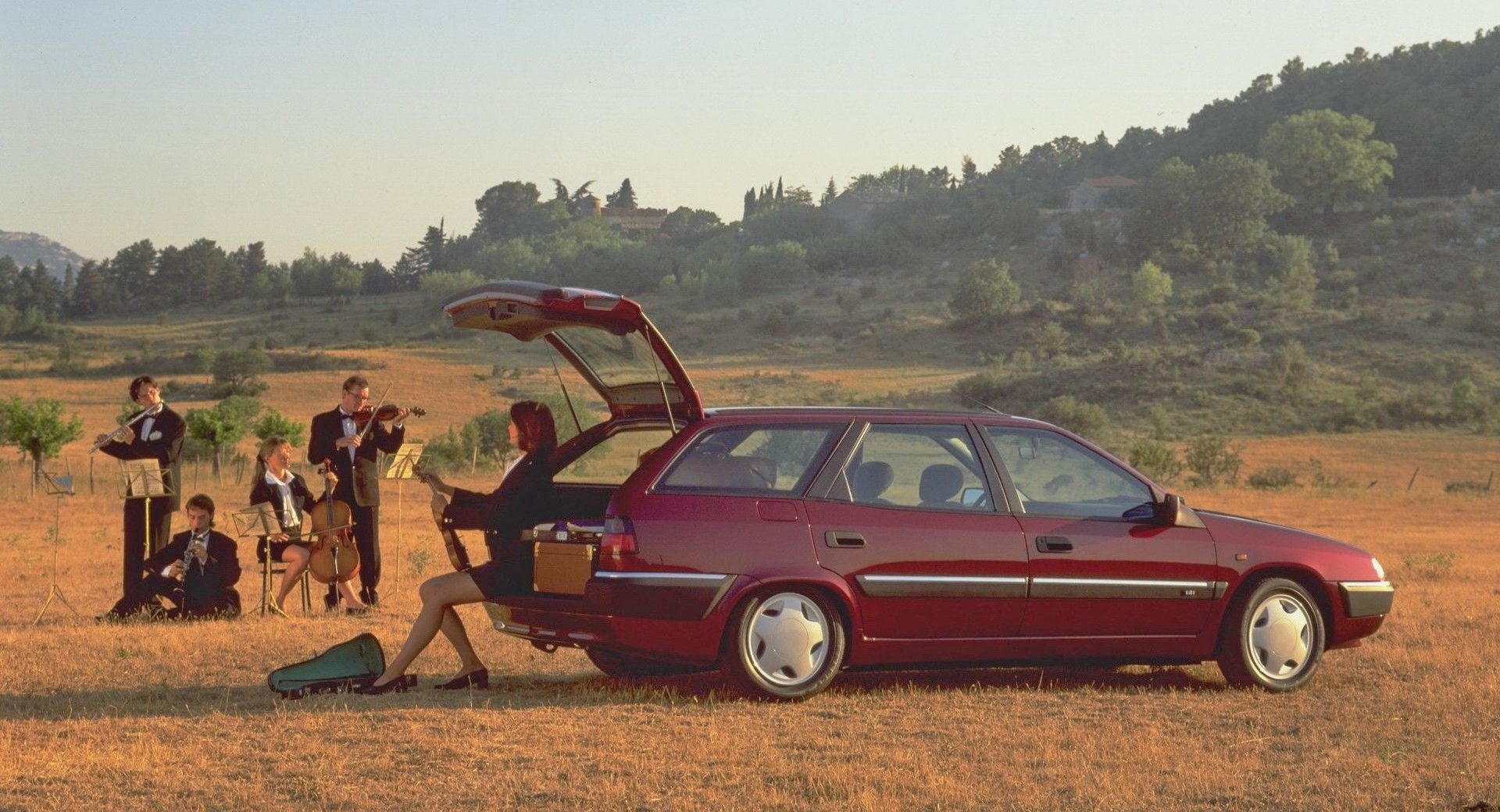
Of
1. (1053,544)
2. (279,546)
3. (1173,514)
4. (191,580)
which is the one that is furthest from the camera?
(279,546)

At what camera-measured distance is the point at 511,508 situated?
8523 millimetres

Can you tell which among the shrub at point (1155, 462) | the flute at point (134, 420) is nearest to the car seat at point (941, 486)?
the flute at point (134, 420)

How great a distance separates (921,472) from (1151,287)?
90.5 metres

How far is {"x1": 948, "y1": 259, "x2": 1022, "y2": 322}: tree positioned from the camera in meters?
93.6

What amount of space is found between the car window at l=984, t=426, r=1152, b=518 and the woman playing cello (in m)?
5.48

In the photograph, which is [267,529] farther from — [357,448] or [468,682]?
[468,682]

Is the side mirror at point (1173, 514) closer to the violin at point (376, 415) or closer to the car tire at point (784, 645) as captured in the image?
the car tire at point (784, 645)

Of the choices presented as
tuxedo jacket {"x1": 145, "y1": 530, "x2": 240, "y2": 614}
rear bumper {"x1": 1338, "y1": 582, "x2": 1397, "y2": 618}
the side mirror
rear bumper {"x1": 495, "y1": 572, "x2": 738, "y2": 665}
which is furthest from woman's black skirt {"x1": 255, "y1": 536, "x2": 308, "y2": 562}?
rear bumper {"x1": 1338, "y1": 582, "x2": 1397, "y2": 618}

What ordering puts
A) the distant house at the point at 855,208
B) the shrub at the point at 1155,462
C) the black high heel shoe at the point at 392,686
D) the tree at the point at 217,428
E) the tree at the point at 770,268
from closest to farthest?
the black high heel shoe at the point at 392,686
the tree at the point at 217,428
the shrub at the point at 1155,462
the tree at the point at 770,268
the distant house at the point at 855,208

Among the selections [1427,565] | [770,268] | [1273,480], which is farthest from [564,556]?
[770,268]

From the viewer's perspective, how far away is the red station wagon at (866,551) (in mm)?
7953

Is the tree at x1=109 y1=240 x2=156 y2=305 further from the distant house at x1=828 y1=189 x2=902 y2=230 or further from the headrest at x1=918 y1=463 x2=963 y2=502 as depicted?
the headrest at x1=918 y1=463 x2=963 y2=502

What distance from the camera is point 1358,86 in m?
149

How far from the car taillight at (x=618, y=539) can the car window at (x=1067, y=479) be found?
6.66 ft
